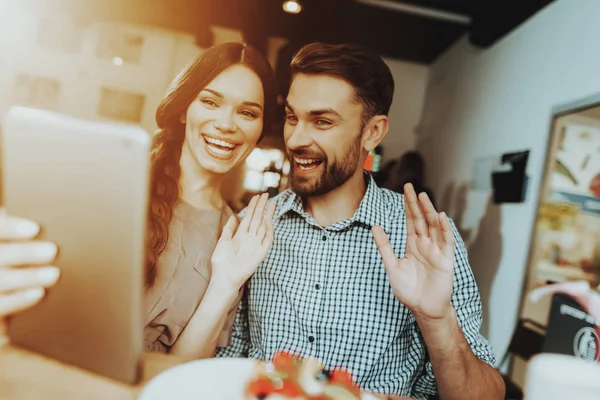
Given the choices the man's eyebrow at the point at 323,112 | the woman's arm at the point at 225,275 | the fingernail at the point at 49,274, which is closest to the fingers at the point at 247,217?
the woman's arm at the point at 225,275

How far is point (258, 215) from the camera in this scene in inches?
Answer: 31.4

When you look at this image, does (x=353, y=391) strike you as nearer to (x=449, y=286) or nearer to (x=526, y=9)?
(x=449, y=286)

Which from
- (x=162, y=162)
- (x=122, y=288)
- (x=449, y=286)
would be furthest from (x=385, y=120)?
(x=122, y=288)

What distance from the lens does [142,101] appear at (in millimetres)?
812

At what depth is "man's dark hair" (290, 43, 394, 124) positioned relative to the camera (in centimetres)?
78

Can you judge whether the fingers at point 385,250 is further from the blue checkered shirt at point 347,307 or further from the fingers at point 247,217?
the fingers at point 247,217

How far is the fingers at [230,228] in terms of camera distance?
791mm

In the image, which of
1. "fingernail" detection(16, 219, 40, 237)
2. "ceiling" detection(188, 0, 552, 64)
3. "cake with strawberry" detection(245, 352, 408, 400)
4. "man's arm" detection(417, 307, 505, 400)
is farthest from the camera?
"ceiling" detection(188, 0, 552, 64)

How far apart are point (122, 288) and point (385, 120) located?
559mm

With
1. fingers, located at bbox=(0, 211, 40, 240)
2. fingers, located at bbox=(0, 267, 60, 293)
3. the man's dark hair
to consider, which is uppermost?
the man's dark hair

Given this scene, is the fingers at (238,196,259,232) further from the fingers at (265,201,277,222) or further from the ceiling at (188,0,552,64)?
the ceiling at (188,0,552,64)

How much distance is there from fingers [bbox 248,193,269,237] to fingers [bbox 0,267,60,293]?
33 centimetres


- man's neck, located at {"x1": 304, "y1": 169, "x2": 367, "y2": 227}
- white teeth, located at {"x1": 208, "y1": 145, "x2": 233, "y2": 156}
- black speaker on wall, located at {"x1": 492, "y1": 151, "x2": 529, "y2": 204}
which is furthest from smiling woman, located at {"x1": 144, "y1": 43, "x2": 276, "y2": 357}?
black speaker on wall, located at {"x1": 492, "y1": 151, "x2": 529, "y2": 204}

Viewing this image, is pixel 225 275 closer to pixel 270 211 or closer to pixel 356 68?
pixel 270 211
